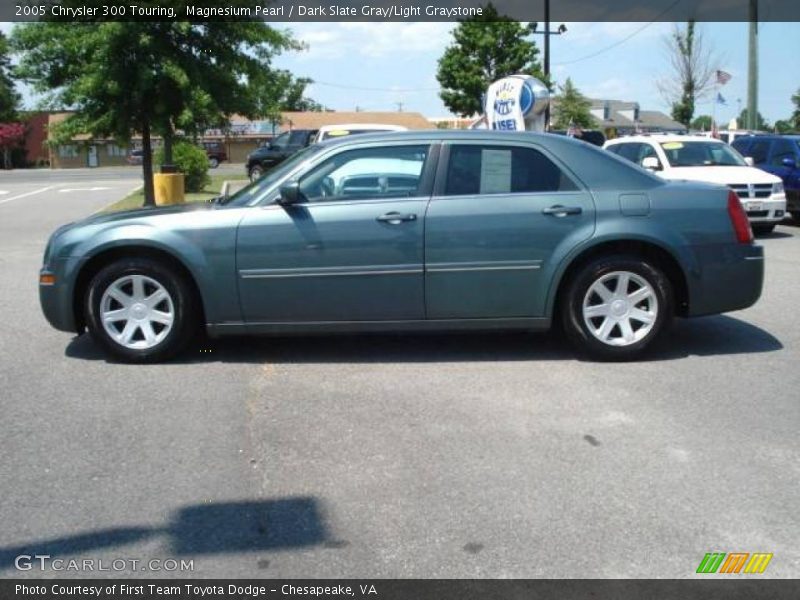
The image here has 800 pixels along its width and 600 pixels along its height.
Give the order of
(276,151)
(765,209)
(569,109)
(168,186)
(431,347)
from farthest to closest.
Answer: (569,109), (276,151), (168,186), (765,209), (431,347)

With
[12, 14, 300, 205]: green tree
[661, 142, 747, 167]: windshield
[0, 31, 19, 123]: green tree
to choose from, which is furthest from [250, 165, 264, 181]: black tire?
[0, 31, 19, 123]: green tree

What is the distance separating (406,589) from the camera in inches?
123

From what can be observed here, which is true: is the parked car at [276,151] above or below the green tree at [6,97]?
below

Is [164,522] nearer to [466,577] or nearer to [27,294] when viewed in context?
[466,577]

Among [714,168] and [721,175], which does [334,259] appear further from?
[714,168]

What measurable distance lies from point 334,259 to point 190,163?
19.0 metres

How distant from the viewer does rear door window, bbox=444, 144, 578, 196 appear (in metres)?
6.04

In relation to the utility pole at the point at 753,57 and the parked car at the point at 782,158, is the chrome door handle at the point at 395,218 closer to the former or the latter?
the parked car at the point at 782,158

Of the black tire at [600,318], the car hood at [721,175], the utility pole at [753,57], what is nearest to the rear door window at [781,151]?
the car hood at [721,175]

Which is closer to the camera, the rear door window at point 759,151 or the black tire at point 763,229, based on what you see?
the black tire at point 763,229

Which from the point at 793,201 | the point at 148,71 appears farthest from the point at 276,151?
the point at 793,201

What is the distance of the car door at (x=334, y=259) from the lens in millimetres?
5879

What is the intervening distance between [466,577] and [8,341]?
5.02 meters

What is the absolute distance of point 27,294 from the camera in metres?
8.96
